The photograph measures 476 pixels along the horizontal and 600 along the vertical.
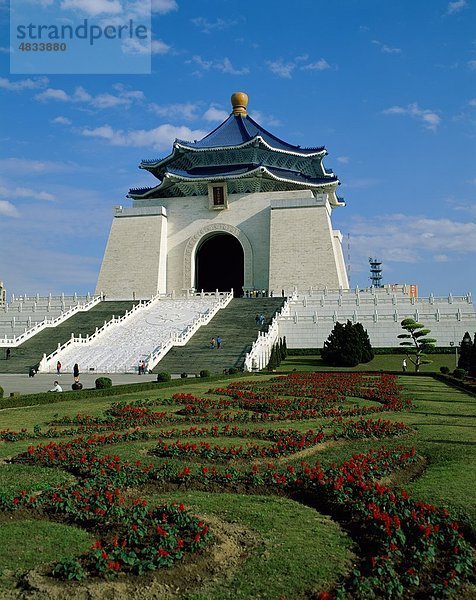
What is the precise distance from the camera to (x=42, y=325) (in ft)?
101

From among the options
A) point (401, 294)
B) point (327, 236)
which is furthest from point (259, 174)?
point (401, 294)

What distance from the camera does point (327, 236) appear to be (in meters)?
42.1

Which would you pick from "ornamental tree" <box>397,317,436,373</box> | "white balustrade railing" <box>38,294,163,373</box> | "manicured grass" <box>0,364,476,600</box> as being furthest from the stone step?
"manicured grass" <box>0,364,476,600</box>

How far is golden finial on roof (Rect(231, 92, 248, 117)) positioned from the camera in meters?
50.6

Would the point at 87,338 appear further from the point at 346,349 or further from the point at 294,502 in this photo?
the point at 294,502

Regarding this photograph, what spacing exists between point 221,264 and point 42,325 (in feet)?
68.0

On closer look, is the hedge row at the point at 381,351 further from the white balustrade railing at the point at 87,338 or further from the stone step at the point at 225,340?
the white balustrade railing at the point at 87,338

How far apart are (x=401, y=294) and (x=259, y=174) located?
1449 centimetres

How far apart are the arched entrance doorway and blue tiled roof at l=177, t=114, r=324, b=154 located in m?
7.25

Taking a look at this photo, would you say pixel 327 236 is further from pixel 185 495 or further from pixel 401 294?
pixel 185 495

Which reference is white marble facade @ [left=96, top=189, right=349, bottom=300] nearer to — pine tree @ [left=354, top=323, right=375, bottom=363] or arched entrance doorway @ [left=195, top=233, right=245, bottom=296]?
arched entrance doorway @ [left=195, top=233, right=245, bottom=296]

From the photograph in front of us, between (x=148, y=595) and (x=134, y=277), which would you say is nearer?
(x=148, y=595)

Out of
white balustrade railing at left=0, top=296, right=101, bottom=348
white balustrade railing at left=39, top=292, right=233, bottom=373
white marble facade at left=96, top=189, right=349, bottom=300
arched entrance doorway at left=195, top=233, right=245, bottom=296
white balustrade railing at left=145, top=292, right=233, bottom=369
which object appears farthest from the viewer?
arched entrance doorway at left=195, top=233, right=245, bottom=296

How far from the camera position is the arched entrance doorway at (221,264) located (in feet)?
158
